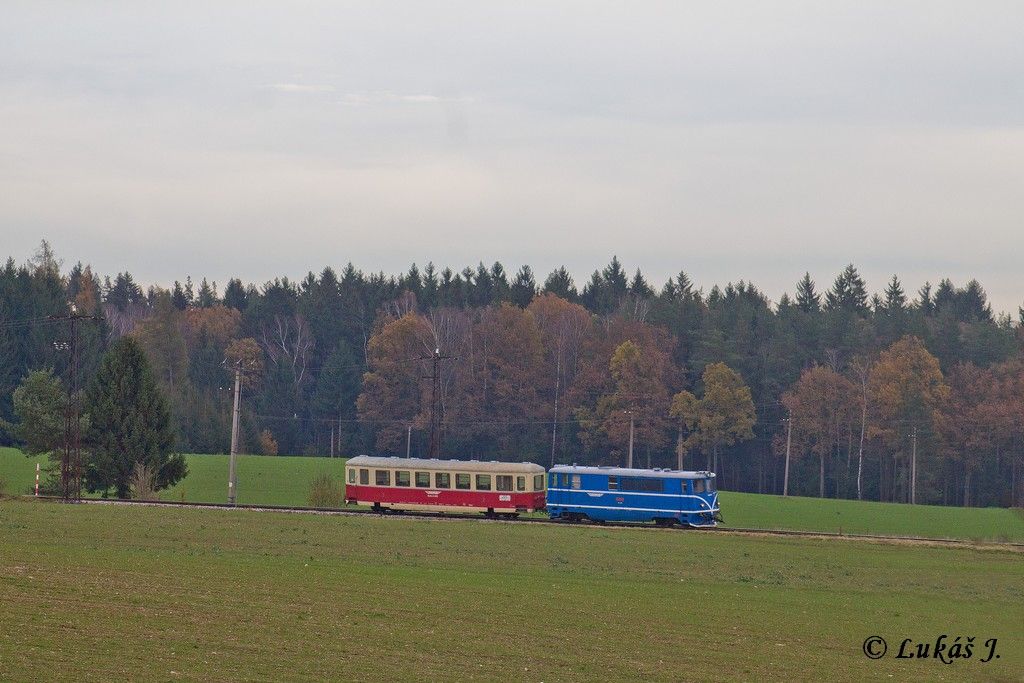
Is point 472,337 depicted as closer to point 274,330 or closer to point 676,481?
point 274,330

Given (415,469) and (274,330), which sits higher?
(274,330)

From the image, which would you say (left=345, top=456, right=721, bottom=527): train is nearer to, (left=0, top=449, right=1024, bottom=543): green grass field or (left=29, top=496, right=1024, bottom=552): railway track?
(left=29, top=496, right=1024, bottom=552): railway track

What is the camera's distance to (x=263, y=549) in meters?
43.3

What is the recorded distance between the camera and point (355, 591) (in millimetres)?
33500

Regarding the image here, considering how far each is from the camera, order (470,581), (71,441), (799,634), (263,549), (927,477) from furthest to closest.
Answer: (927,477)
(71,441)
(263,549)
(470,581)
(799,634)

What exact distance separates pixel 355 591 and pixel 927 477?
337 feet

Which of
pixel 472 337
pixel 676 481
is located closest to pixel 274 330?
pixel 472 337

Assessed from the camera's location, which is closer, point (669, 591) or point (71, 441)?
point (669, 591)

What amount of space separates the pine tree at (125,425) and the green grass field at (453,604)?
17.4 m

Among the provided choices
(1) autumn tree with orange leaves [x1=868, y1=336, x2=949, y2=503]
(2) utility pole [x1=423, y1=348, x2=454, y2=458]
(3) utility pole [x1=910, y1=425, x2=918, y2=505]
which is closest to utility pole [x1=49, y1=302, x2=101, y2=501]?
(2) utility pole [x1=423, y1=348, x2=454, y2=458]

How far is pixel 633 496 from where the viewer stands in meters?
64.8

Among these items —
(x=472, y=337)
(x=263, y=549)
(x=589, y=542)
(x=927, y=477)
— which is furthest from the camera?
(x=472, y=337)

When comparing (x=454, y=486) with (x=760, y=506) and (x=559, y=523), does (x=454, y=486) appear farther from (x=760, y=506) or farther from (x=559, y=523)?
(x=760, y=506)

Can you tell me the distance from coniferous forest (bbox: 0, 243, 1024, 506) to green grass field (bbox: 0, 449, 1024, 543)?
20.9m
